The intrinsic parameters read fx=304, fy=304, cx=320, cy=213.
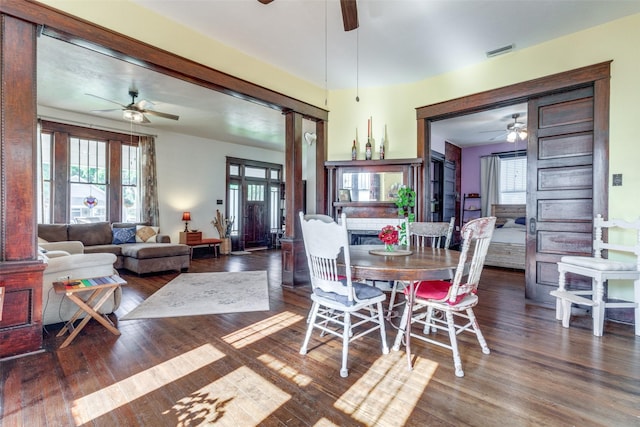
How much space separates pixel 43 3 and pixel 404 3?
3058mm

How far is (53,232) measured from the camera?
5.39 metres

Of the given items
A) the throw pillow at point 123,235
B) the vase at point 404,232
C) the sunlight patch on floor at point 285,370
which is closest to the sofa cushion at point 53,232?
the throw pillow at point 123,235

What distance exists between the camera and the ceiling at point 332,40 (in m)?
3.00

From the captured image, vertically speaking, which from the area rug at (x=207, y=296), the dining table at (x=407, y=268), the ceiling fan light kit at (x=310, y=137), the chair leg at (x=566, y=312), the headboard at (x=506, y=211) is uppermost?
the ceiling fan light kit at (x=310, y=137)

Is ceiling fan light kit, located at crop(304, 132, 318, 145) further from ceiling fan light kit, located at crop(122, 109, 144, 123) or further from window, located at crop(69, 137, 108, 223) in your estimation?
window, located at crop(69, 137, 108, 223)

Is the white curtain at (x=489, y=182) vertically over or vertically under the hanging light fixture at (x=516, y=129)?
under

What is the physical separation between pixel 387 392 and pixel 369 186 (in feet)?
11.4

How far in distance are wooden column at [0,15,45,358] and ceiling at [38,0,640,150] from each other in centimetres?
115

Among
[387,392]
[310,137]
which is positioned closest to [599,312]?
[387,392]

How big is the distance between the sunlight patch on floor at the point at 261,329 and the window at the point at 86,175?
17.5ft

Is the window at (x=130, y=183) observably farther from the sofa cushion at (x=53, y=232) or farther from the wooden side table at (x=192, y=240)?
the sofa cushion at (x=53, y=232)

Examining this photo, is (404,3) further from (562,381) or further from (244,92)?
(562,381)

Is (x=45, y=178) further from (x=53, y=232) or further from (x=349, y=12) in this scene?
(x=349, y=12)

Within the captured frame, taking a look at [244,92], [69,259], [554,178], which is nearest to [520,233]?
[554,178]
